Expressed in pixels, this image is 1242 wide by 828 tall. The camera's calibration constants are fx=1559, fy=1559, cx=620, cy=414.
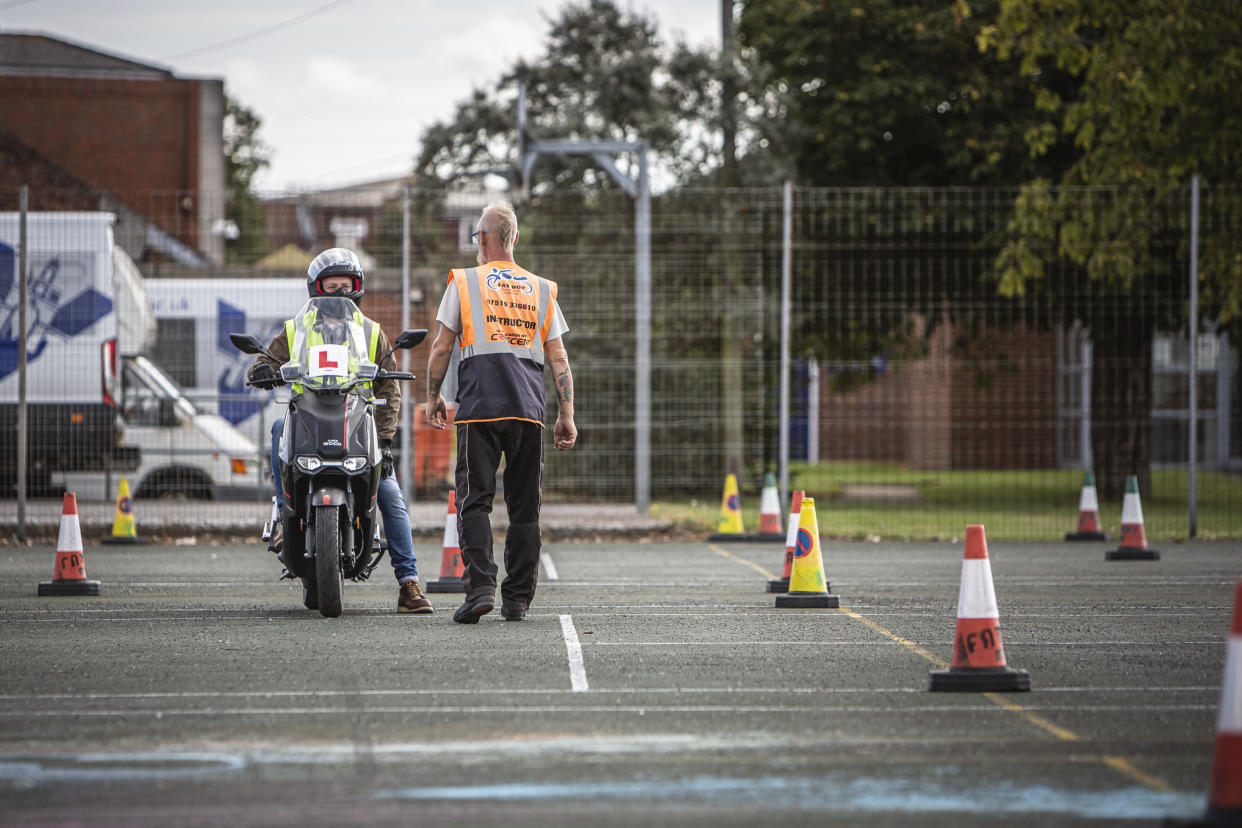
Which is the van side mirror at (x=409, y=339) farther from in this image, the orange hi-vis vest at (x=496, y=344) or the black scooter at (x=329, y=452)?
the orange hi-vis vest at (x=496, y=344)

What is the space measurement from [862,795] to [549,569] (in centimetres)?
806

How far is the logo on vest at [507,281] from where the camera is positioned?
813 cm

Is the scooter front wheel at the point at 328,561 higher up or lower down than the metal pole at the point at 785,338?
lower down

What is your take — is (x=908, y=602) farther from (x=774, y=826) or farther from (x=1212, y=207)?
(x=1212, y=207)

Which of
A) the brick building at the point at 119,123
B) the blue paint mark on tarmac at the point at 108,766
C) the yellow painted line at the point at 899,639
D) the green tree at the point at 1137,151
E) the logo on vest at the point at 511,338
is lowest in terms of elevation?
the yellow painted line at the point at 899,639

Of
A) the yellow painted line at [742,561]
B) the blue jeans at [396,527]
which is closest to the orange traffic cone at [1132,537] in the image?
the yellow painted line at [742,561]

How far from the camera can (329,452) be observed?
808 cm

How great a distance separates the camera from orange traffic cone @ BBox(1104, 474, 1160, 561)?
524 inches

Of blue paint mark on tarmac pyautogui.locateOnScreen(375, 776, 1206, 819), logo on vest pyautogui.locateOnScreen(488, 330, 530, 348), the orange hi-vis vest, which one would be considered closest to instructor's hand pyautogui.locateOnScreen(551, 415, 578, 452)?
the orange hi-vis vest

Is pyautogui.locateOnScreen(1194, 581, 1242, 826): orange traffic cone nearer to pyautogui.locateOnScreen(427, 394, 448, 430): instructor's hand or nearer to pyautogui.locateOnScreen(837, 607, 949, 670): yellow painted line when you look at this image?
pyautogui.locateOnScreen(837, 607, 949, 670): yellow painted line

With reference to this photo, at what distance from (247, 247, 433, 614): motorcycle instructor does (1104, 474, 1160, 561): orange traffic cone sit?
23.1 feet

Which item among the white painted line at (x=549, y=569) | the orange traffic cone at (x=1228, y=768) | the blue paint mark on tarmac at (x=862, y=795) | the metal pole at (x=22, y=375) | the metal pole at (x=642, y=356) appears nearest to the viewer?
the orange traffic cone at (x=1228, y=768)

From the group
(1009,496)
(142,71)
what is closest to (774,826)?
(1009,496)

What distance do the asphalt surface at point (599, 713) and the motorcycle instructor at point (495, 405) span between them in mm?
326
